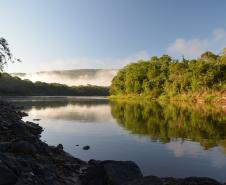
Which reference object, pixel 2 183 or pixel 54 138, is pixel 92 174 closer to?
pixel 2 183

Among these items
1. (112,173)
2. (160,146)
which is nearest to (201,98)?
(160,146)

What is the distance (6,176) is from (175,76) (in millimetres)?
141337

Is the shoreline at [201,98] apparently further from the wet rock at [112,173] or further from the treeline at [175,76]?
the wet rock at [112,173]

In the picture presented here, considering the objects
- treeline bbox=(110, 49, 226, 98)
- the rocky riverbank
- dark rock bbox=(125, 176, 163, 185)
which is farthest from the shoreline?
dark rock bbox=(125, 176, 163, 185)

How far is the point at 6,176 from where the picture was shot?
13820 mm

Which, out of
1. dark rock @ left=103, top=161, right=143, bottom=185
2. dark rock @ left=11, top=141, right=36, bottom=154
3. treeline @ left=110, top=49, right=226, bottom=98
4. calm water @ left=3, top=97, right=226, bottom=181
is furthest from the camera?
treeline @ left=110, top=49, right=226, bottom=98

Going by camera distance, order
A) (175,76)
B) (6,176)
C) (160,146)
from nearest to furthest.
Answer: (6,176) < (160,146) < (175,76)

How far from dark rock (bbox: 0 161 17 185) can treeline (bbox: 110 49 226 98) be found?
121548mm

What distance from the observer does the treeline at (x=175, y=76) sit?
5226 inches

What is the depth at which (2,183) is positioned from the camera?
13.5 metres

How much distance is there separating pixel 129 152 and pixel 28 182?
17992 mm

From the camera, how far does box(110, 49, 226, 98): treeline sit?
436 feet

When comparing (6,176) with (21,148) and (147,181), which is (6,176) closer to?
(147,181)

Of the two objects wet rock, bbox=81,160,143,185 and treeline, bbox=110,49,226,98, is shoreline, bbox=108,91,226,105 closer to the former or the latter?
treeline, bbox=110,49,226,98
